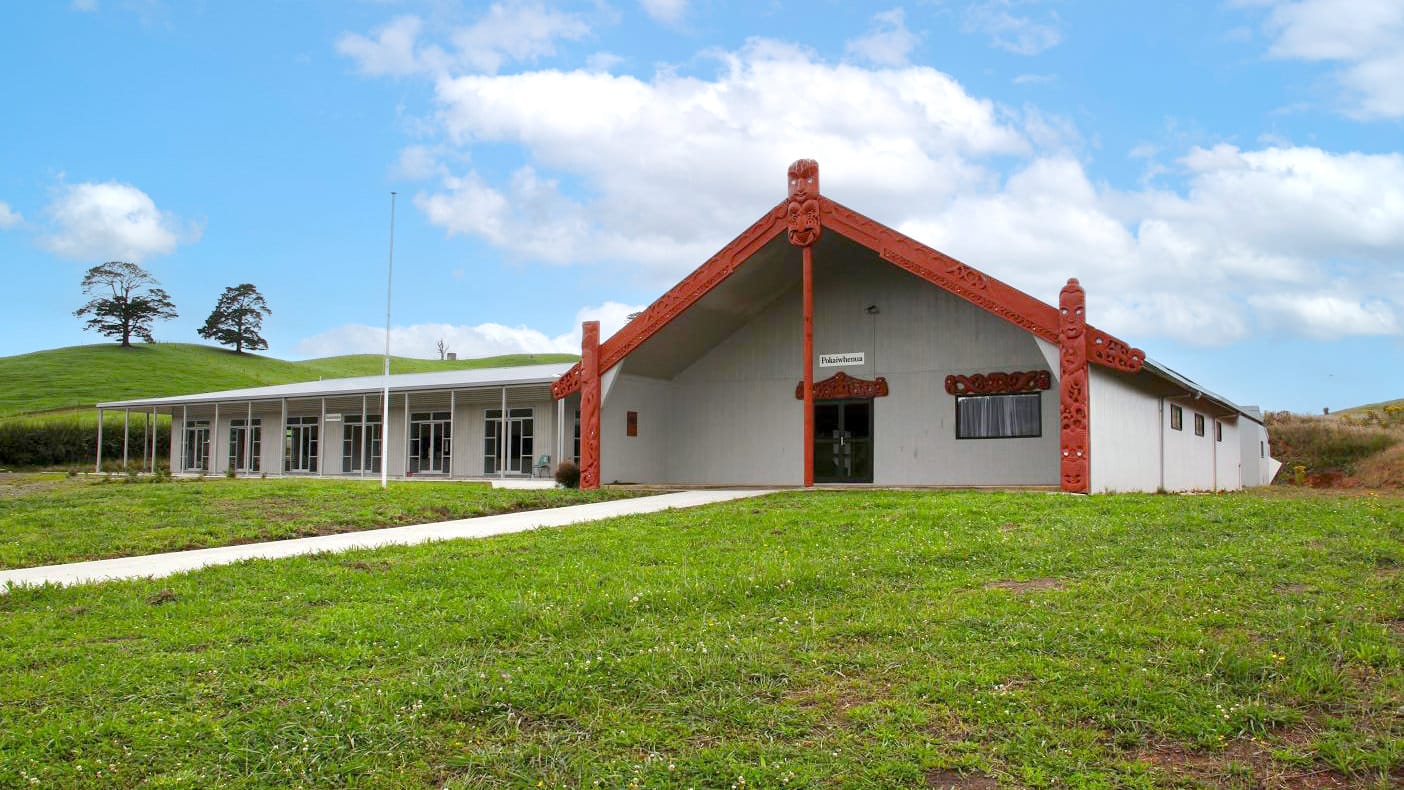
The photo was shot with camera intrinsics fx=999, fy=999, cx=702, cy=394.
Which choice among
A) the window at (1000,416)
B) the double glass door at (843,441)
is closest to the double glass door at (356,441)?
the double glass door at (843,441)

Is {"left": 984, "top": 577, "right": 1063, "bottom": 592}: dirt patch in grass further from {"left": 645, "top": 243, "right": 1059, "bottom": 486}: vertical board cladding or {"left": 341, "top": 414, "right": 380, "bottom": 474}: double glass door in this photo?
{"left": 341, "top": 414, "right": 380, "bottom": 474}: double glass door

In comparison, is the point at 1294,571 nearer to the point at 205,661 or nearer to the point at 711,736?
the point at 711,736

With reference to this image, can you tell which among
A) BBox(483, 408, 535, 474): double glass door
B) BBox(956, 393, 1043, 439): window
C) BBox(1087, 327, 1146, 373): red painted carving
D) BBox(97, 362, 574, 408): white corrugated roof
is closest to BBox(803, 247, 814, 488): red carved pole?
BBox(956, 393, 1043, 439): window

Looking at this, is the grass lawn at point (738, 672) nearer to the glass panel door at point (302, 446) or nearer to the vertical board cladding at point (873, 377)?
the vertical board cladding at point (873, 377)

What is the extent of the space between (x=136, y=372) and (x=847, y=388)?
240 ft

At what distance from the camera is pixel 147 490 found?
19.6 meters

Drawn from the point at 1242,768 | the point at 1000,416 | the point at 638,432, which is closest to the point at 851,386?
the point at 1000,416

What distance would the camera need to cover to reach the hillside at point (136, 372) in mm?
68312

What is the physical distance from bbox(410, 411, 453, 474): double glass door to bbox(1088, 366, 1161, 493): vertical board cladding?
19117 mm

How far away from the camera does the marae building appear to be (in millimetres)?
18641

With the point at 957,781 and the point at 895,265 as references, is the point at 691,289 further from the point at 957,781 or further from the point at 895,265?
the point at 957,781

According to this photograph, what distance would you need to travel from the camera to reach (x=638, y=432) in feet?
78.7

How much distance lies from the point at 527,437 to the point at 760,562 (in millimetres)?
20316

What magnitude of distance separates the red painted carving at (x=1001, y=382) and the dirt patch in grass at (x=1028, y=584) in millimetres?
13319
